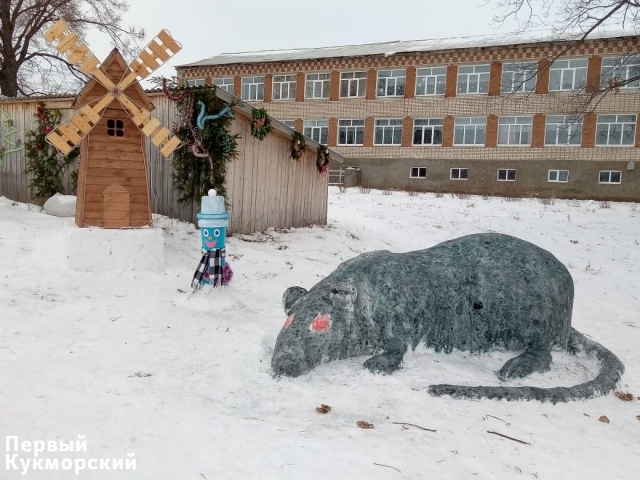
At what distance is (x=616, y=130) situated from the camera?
77.0 ft

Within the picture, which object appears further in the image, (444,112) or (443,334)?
(444,112)

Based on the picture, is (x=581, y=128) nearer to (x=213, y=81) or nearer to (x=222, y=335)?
(x=213, y=81)

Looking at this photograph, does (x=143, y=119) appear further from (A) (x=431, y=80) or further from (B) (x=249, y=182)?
(A) (x=431, y=80)

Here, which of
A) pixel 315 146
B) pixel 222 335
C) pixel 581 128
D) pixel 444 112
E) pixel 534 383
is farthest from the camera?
pixel 444 112

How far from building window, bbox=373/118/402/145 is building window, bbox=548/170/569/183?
7.88 metres

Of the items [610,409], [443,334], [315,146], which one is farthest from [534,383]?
[315,146]

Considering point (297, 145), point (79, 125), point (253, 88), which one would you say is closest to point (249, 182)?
point (297, 145)

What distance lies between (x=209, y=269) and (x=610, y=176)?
2358cm

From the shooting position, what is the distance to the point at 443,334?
445 cm

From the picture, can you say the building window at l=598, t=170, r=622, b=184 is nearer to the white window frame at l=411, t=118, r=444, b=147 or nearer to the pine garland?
the white window frame at l=411, t=118, r=444, b=147

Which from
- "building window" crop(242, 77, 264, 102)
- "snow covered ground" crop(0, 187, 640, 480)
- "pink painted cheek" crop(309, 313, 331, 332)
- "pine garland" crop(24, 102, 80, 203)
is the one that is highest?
"building window" crop(242, 77, 264, 102)

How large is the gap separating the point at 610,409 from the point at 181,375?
3410 mm

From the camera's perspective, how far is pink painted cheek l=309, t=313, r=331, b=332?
13.5 feet

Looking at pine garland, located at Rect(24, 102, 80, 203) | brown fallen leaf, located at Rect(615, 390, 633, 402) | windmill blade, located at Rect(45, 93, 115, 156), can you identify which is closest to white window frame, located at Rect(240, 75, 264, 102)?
pine garland, located at Rect(24, 102, 80, 203)
